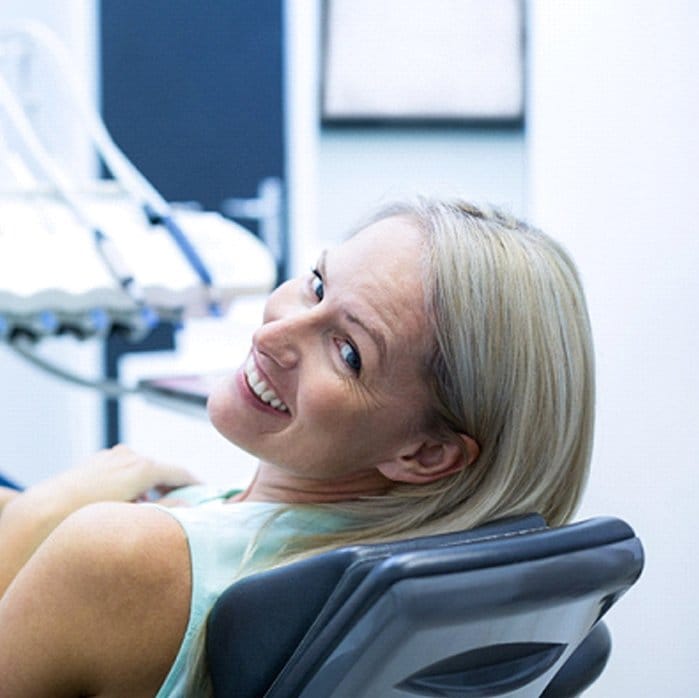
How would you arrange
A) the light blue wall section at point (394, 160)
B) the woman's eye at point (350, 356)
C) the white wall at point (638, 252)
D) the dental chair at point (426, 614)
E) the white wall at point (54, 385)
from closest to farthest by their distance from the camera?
1. the dental chair at point (426, 614)
2. the woman's eye at point (350, 356)
3. the white wall at point (638, 252)
4. the white wall at point (54, 385)
5. the light blue wall section at point (394, 160)

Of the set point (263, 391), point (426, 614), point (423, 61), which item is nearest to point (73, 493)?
point (263, 391)

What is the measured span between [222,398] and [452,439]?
0.71 ft

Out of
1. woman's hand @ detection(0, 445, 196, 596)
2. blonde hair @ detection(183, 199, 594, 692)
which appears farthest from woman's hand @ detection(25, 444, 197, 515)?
blonde hair @ detection(183, 199, 594, 692)

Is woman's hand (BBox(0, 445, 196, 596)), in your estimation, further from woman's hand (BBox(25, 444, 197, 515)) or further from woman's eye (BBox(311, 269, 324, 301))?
woman's eye (BBox(311, 269, 324, 301))

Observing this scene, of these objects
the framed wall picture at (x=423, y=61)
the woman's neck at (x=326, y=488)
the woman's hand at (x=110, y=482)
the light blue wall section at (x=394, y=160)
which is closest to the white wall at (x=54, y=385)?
the framed wall picture at (x=423, y=61)

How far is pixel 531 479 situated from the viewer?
1050mm

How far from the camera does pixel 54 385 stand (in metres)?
3.90

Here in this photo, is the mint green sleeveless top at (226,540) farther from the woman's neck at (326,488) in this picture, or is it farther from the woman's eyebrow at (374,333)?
the woman's eyebrow at (374,333)

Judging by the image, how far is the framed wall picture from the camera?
17.5 feet

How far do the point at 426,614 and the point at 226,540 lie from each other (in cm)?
26

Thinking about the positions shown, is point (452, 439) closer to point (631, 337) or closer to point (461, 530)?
point (461, 530)

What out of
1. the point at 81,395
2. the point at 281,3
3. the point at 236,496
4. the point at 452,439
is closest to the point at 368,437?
the point at 452,439

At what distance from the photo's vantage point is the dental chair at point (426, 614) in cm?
83

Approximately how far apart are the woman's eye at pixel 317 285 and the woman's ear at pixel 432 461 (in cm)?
16
